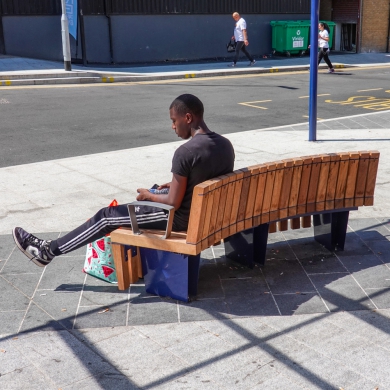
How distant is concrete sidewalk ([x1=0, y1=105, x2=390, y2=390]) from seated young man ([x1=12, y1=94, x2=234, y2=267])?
1.70ft

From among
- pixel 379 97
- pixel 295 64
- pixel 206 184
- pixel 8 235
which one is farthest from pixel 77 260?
pixel 295 64

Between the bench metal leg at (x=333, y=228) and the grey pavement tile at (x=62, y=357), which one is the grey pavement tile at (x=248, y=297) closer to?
the bench metal leg at (x=333, y=228)

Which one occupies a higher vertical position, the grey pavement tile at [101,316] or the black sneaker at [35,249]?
the black sneaker at [35,249]

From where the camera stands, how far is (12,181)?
815 cm

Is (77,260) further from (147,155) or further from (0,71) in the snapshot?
(0,71)

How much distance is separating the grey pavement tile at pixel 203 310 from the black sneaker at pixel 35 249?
121cm

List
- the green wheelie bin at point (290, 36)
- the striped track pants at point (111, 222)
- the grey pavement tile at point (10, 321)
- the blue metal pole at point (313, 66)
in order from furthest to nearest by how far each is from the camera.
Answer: the green wheelie bin at point (290, 36) < the blue metal pole at point (313, 66) < the striped track pants at point (111, 222) < the grey pavement tile at point (10, 321)

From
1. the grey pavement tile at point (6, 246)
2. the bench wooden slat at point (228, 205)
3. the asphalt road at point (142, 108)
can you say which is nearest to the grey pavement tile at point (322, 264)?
the bench wooden slat at point (228, 205)

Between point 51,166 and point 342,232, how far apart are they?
481cm

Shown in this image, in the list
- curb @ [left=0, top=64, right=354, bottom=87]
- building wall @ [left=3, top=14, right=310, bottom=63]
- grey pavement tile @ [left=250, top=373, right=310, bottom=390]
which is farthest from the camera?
building wall @ [left=3, top=14, right=310, bottom=63]

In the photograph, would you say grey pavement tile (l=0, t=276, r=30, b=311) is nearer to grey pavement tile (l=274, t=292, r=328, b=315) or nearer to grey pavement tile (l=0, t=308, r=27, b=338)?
grey pavement tile (l=0, t=308, r=27, b=338)

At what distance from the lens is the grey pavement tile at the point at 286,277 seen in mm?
4906

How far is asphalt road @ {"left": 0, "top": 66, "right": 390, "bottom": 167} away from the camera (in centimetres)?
1062

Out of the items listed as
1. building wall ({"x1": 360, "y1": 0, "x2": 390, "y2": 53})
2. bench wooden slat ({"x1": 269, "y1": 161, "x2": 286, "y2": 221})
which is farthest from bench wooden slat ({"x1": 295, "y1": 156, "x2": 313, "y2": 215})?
building wall ({"x1": 360, "y1": 0, "x2": 390, "y2": 53})
